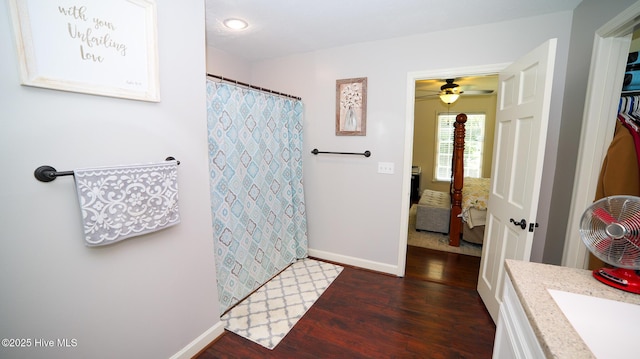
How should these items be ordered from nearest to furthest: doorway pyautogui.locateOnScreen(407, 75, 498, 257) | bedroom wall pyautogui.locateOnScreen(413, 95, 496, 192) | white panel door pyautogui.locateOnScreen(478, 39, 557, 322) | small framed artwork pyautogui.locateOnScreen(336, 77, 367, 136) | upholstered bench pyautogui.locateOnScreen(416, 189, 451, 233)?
1. white panel door pyautogui.locateOnScreen(478, 39, 557, 322)
2. small framed artwork pyautogui.locateOnScreen(336, 77, 367, 136)
3. upholstered bench pyautogui.locateOnScreen(416, 189, 451, 233)
4. doorway pyautogui.locateOnScreen(407, 75, 498, 257)
5. bedroom wall pyautogui.locateOnScreen(413, 95, 496, 192)

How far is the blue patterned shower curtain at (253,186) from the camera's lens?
1.96 metres

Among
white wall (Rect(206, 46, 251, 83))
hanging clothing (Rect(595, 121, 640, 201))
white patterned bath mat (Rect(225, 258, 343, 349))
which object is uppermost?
white wall (Rect(206, 46, 251, 83))

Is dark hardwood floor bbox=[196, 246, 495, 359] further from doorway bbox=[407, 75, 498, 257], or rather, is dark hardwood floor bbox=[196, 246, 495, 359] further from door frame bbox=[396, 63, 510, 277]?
doorway bbox=[407, 75, 498, 257]

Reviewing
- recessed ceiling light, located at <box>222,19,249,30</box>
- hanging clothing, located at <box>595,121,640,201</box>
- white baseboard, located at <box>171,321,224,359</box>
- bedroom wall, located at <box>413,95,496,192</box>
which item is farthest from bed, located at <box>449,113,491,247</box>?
white baseboard, located at <box>171,321,224,359</box>

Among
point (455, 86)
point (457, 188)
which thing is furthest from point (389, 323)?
point (455, 86)

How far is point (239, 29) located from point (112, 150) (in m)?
1.55

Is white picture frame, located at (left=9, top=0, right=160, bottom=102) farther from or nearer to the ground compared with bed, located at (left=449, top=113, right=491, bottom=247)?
farther from the ground

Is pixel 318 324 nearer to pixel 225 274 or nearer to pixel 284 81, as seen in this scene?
pixel 225 274

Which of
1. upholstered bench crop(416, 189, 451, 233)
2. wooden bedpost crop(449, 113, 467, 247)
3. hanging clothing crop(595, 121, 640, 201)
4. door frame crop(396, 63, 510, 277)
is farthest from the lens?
upholstered bench crop(416, 189, 451, 233)

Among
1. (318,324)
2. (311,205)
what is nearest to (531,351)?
(318,324)

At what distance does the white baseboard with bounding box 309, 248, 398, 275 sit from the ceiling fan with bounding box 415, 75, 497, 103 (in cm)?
251

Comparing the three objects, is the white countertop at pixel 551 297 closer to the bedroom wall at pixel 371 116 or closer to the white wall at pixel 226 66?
the bedroom wall at pixel 371 116

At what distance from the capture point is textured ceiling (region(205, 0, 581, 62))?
1756 millimetres

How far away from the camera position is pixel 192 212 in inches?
61.6
